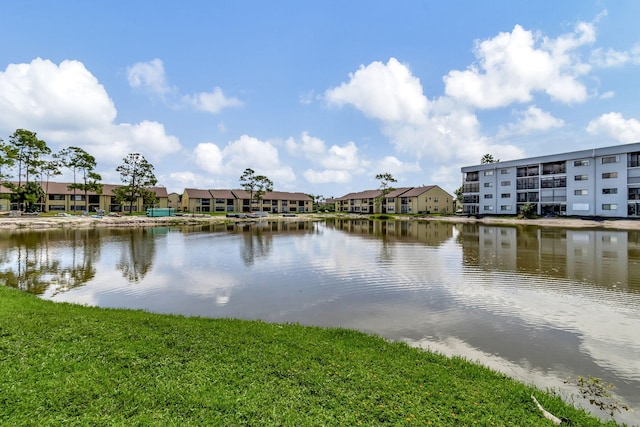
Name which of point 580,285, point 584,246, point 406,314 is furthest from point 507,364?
point 584,246

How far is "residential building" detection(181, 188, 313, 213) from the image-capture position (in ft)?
364

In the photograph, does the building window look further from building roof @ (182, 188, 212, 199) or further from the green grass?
building roof @ (182, 188, 212, 199)

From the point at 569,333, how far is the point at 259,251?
21.4m

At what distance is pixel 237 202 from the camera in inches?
4555

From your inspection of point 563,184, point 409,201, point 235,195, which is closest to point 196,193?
point 235,195

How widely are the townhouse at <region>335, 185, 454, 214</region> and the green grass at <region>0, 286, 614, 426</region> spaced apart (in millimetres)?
100485

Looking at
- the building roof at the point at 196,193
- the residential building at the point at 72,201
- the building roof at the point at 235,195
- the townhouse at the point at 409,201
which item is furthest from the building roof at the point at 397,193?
the residential building at the point at 72,201

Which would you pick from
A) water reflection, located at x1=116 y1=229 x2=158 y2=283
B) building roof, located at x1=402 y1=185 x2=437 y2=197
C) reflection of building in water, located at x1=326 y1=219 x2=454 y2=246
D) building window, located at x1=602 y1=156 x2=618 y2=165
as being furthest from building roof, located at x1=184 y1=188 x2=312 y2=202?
building window, located at x1=602 y1=156 x2=618 y2=165

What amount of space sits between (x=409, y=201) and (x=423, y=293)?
3809 inches

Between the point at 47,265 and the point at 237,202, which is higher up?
the point at 237,202

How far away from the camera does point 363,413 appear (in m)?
4.96

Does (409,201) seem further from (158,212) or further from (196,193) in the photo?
(158,212)

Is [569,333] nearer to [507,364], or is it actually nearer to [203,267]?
[507,364]

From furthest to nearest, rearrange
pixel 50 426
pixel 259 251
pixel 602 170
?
pixel 602 170, pixel 259 251, pixel 50 426
